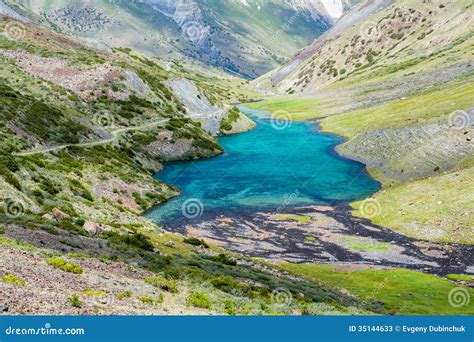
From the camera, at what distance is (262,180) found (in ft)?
334

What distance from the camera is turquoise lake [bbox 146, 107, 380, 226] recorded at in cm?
8388

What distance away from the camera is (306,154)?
13025 cm

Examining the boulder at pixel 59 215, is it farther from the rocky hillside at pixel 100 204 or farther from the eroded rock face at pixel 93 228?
the eroded rock face at pixel 93 228

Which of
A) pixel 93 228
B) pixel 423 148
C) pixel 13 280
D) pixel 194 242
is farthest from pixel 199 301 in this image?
pixel 423 148

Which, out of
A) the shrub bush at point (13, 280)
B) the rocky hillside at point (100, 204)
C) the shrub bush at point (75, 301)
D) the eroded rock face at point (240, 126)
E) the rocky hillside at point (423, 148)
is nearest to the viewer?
the shrub bush at point (75, 301)

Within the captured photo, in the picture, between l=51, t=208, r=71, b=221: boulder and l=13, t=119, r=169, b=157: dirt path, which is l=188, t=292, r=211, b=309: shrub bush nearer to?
l=51, t=208, r=71, b=221: boulder

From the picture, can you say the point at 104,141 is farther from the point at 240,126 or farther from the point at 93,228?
the point at 240,126

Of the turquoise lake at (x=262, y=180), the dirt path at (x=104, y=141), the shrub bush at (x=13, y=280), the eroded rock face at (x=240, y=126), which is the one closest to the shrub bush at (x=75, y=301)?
the shrub bush at (x=13, y=280)

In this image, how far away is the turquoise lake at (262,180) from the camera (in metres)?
→ 83.9

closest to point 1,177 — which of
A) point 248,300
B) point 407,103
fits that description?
point 248,300

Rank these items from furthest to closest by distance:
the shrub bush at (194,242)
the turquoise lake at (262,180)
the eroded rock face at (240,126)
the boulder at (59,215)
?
the eroded rock face at (240,126), the turquoise lake at (262,180), the shrub bush at (194,242), the boulder at (59,215)

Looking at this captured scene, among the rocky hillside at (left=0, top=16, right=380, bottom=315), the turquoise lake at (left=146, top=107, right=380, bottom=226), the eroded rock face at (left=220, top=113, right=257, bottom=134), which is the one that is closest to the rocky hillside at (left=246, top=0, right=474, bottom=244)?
the turquoise lake at (left=146, top=107, right=380, bottom=226)

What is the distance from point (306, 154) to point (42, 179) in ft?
253
